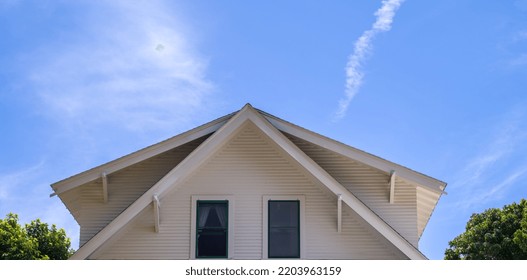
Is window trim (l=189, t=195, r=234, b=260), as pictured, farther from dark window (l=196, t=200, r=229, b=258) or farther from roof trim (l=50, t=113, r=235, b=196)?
roof trim (l=50, t=113, r=235, b=196)

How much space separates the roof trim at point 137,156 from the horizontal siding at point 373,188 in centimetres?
215

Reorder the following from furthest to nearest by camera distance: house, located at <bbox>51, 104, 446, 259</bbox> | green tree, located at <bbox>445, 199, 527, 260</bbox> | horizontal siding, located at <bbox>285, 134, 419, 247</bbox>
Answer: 1. green tree, located at <bbox>445, 199, 527, 260</bbox>
2. horizontal siding, located at <bbox>285, 134, 419, 247</bbox>
3. house, located at <bbox>51, 104, 446, 259</bbox>

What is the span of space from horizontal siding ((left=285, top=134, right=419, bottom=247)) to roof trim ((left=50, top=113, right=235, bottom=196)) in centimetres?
215

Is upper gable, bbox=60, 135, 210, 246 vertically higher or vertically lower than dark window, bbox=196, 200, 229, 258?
higher

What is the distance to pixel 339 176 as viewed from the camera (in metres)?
19.3

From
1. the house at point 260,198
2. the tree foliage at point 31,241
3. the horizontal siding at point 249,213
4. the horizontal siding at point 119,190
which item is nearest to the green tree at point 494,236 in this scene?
the tree foliage at point 31,241

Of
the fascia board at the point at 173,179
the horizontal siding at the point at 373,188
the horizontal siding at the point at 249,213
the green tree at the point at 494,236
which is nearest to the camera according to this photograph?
the fascia board at the point at 173,179

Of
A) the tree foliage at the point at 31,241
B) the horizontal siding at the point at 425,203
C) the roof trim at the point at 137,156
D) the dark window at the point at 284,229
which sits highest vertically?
the tree foliage at the point at 31,241

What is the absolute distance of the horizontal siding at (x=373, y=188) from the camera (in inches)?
750

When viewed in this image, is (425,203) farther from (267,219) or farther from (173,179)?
(173,179)

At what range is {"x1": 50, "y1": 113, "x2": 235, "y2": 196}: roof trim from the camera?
1861 cm

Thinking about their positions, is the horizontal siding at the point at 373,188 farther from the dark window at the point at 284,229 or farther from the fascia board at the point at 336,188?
the dark window at the point at 284,229

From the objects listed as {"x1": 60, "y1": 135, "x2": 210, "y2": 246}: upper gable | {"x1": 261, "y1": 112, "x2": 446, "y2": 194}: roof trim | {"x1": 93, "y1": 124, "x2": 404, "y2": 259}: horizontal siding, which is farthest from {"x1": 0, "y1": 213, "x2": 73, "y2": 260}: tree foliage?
{"x1": 261, "y1": 112, "x2": 446, "y2": 194}: roof trim
